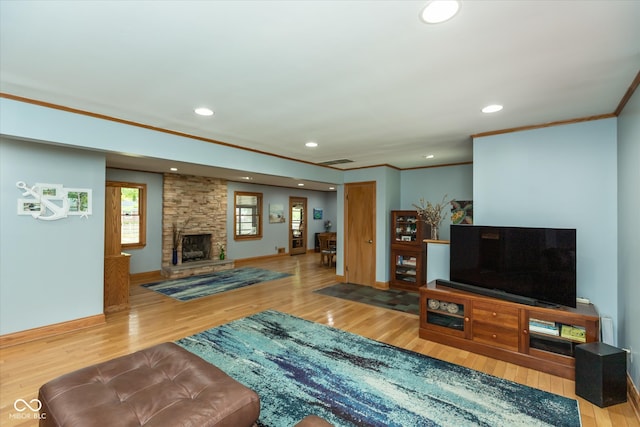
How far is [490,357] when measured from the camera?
2.97 m

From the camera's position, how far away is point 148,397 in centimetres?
155

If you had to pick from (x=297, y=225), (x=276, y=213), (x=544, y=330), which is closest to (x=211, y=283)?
(x=276, y=213)

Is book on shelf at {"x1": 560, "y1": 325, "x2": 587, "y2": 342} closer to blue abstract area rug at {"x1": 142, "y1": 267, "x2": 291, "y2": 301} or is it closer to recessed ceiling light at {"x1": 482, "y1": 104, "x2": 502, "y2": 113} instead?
recessed ceiling light at {"x1": 482, "y1": 104, "x2": 502, "y2": 113}

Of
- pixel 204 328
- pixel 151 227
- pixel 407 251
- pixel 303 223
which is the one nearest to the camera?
pixel 204 328

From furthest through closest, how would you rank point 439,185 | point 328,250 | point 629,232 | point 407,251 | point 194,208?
point 328,250 → point 194,208 → point 439,185 → point 407,251 → point 629,232

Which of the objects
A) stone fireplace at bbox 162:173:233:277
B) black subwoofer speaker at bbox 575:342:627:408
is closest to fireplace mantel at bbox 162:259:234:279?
stone fireplace at bbox 162:173:233:277

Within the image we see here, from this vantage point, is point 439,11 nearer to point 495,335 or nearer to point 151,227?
point 495,335

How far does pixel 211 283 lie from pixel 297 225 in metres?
4.67

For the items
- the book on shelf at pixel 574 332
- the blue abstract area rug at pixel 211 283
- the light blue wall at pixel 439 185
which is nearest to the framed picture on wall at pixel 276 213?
the blue abstract area rug at pixel 211 283

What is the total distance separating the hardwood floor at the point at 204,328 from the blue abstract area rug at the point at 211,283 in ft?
0.84

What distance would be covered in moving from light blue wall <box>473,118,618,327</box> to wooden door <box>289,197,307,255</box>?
7075 millimetres

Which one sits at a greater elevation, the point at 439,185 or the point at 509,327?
the point at 439,185

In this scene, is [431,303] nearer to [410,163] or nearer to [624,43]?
[624,43]

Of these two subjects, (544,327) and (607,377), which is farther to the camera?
(544,327)
